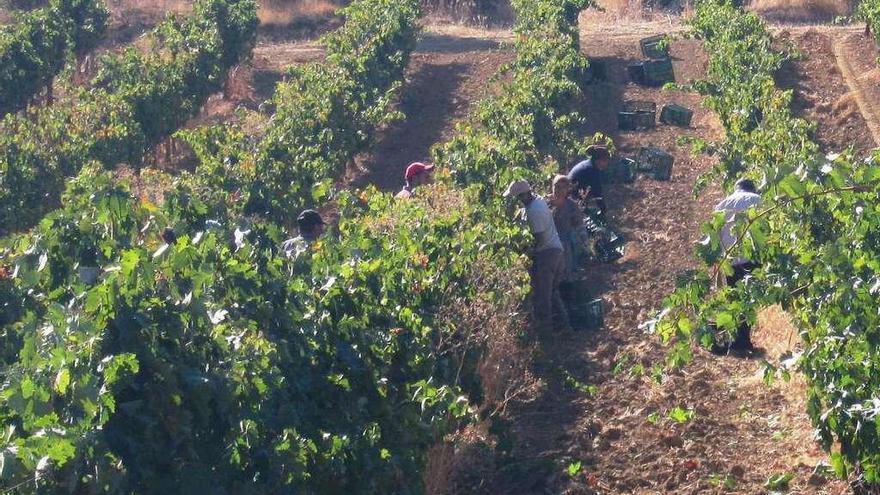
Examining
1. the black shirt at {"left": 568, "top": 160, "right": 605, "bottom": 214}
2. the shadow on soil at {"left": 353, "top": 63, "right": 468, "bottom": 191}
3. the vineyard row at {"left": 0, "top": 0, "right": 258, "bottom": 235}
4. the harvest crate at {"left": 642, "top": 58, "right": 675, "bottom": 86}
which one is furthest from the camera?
the harvest crate at {"left": 642, "top": 58, "right": 675, "bottom": 86}

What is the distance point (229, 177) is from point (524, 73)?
5068 millimetres

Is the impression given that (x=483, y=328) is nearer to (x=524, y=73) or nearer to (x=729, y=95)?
(x=729, y=95)

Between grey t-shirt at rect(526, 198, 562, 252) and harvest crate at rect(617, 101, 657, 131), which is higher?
grey t-shirt at rect(526, 198, 562, 252)

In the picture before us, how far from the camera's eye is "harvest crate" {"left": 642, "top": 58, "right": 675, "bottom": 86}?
65.5ft

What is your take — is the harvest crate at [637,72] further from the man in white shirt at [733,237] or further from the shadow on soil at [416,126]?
the man in white shirt at [733,237]

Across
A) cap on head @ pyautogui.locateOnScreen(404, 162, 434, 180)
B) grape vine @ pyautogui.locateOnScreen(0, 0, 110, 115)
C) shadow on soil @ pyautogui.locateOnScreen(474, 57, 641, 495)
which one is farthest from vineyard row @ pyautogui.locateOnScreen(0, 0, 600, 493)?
grape vine @ pyautogui.locateOnScreen(0, 0, 110, 115)

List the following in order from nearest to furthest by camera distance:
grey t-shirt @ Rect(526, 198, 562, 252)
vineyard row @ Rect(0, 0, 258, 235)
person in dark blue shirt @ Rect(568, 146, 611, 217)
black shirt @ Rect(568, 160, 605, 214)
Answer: grey t-shirt @ Rect(526, 198, 562, 252)
person in dark blue shirt @ Rect(568, 146, 611, 217)
black shirt @ Rect(568, 160, 605, 214)
vineyard row @ Rect(0, 0, 258, 235)

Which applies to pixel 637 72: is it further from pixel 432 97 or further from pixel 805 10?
pixel 805 10

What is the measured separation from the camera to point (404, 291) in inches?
Answer: 277

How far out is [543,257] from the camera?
9.86 meters

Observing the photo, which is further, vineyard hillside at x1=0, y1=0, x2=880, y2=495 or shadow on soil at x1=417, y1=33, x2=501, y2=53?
shadow on soil at x1=417, y1=33, x2=501, y2=53

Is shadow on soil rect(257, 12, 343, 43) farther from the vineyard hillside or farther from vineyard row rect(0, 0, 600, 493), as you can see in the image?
vineyard row rect(0, 0, 600, 493)

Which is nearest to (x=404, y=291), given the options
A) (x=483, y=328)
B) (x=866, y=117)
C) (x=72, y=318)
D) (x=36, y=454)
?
(x=483, y=328)

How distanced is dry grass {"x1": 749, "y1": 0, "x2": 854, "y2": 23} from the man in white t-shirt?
1753cm
